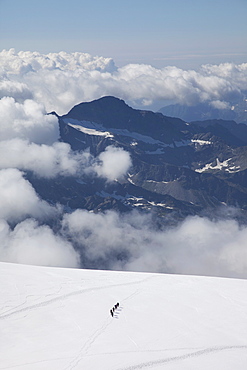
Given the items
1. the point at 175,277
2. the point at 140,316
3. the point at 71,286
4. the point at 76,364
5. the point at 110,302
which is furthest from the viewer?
the point at 175,277

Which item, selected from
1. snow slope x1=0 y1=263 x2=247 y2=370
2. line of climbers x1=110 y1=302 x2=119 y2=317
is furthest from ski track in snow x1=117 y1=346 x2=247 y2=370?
line of climbers x1=110 y1=302 x2=119 y2=317

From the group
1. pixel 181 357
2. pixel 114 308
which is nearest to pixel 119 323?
pixel 114 308

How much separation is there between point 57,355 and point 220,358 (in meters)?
17.2

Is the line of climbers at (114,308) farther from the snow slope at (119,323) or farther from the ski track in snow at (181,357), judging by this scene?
the ski track in snow at (181,357)

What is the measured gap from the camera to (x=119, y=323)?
47.0 meters

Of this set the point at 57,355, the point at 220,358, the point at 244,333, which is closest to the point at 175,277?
the point at 244,333

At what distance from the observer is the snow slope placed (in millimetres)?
37906

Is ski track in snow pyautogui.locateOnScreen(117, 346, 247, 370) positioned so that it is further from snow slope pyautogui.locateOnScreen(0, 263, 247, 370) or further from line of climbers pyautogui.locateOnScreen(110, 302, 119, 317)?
line of climbers pyautogui.locateOnScreen(110, 302, 119, 317)

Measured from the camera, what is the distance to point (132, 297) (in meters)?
57.5

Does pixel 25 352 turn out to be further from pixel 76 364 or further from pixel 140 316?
pixel 140 316

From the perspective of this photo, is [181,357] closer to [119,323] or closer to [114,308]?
[119,323]

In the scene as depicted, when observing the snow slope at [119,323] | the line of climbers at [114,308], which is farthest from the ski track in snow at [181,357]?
the line of climbers at [114,308]

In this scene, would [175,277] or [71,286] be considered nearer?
[71,286]

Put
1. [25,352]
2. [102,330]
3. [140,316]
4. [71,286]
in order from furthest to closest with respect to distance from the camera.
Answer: [71,286]
[140,316]
[102,330]
[25,352]
